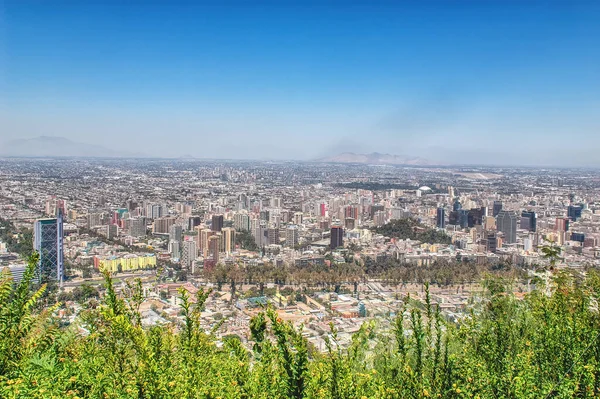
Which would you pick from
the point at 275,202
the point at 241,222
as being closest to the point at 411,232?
the point at 241,222

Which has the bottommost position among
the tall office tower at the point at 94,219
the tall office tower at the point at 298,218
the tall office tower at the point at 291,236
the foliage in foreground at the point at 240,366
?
the tall office tower at the point at 291,236

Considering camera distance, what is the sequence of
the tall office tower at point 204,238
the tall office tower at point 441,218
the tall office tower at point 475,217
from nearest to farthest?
the tall office tower at point 204,238
the tall office tower at point 475,217
the tall office tower at point 441,218

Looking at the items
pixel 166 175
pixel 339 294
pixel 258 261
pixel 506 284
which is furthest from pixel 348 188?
pixel 506 284

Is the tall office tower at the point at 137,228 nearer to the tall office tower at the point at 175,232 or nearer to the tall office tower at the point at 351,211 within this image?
the tall office tower at the point at 175,232

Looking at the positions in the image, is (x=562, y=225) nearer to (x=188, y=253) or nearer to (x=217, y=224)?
(x=217, y=224)

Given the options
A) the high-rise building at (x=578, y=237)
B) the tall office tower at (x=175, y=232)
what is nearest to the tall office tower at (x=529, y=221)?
the high-rise building at (x=578, y=237)

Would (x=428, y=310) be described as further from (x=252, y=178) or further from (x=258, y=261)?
(x=252, y=178)
